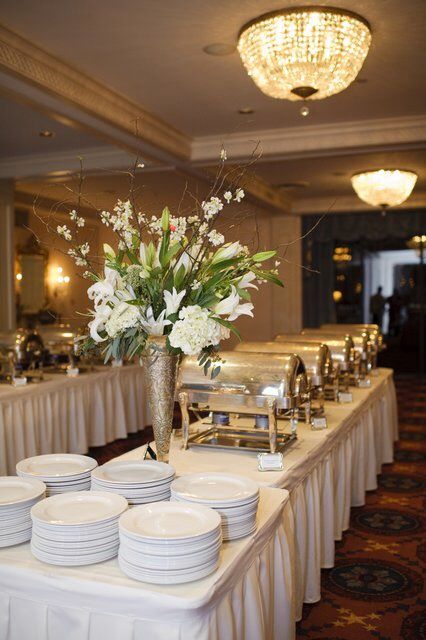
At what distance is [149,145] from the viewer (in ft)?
19.3

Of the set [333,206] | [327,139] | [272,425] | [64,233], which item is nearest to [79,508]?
[64,233]

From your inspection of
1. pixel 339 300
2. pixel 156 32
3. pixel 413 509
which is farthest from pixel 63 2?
pixel 339 300

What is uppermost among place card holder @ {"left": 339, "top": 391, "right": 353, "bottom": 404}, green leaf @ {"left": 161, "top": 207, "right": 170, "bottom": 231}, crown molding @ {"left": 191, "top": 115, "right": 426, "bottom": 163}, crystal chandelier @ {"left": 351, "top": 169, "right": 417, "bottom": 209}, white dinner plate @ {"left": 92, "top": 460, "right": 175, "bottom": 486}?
crown molding @ {"left": 191, "top": 115, "right": 426, "bottom": 163}

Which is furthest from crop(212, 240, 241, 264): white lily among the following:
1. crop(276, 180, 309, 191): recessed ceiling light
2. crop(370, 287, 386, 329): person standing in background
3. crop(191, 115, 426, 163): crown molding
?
crop(370, 287, 386, 329): person standing in background

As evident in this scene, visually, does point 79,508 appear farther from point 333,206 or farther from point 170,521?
point 333,206

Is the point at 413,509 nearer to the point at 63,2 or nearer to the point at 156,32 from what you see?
the point at 156,32

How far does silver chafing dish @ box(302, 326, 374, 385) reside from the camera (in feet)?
13.7

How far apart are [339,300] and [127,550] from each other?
33.7ft

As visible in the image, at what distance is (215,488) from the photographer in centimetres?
168

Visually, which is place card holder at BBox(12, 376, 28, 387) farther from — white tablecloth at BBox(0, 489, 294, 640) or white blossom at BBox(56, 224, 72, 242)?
white tablecloth at BBox(0, 489, 294, 640)

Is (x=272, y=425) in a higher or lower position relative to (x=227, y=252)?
lower

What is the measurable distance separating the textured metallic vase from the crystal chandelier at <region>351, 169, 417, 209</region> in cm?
542

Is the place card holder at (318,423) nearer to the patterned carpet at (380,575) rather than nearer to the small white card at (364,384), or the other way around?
the patterned carpet at (380,575)

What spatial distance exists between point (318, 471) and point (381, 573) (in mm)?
689
